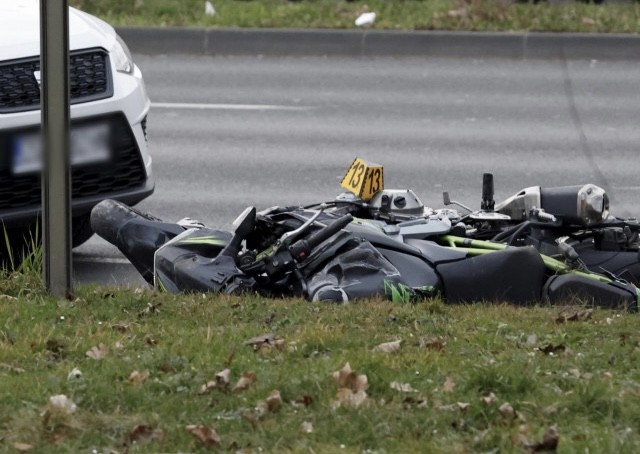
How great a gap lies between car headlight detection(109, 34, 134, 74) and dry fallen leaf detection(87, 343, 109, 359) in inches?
109

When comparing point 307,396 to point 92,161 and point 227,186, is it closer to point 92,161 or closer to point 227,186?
point 92,161

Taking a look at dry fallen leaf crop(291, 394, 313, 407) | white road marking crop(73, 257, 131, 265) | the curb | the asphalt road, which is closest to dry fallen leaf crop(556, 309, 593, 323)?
dry fallen leaf crop(291, 394, 313, 407)

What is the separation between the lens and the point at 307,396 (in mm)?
4539

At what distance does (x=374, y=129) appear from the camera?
1198cm

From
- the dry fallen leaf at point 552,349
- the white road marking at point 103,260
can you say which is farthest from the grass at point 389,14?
the dry fallen leaf at point 552,349

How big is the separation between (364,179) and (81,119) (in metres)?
1.65

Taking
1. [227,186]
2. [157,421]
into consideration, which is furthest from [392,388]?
[227,186]

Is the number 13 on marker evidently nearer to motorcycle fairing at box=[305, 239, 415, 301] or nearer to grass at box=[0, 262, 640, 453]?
motorcycle fairing at box=[305, 239, 415, 301]

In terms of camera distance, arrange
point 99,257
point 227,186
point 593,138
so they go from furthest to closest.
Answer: point 593,138
point 227,186
point 99,257

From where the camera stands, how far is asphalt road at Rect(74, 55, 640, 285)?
998 centimetres

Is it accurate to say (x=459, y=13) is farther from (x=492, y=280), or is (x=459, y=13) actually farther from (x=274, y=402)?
(x=274, y=402)

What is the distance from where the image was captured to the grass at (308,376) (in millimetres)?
4223

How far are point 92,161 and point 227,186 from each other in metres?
2.95

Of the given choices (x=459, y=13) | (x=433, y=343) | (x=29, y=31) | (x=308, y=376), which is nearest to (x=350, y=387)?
(x=308, y=376)
